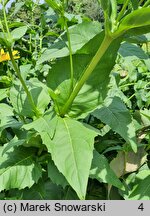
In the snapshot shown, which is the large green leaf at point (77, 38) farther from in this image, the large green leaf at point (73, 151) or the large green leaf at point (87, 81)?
the large green leaf at point (73, 151)

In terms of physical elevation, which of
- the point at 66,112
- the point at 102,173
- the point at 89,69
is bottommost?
the point at 102,173

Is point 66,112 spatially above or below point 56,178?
above

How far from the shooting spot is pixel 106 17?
86cm

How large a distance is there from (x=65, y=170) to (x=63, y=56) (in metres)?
0.32

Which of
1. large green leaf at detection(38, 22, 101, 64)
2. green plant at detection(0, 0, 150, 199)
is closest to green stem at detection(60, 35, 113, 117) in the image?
green plant at detection(0, 0, 150, 199)

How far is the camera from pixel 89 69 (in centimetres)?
92

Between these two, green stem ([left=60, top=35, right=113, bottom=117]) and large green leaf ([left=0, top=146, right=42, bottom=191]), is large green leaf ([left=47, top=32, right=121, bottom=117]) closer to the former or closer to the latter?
green stem ([left=60, top=35, right=113, bottom=117])

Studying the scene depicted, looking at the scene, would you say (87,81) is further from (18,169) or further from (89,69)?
(18,169)

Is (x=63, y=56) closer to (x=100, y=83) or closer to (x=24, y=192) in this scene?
(x=100, y=83)

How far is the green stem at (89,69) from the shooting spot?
34.8 inches

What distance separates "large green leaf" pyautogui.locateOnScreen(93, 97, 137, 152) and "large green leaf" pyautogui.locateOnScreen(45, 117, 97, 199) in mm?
120

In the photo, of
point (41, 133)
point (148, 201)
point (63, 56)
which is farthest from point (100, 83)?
point (148, 201)

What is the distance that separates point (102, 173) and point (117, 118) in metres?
0.18

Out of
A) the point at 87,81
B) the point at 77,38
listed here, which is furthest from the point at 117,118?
the point at 77,38
